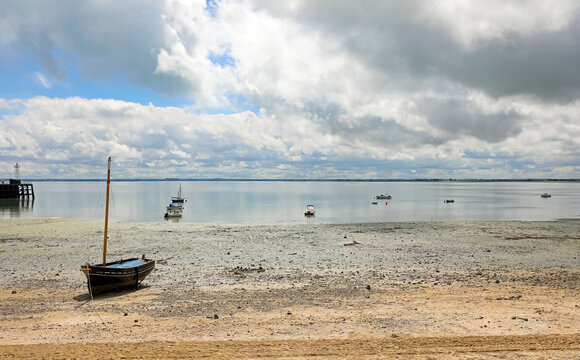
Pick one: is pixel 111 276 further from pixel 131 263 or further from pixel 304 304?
pixel 304 304

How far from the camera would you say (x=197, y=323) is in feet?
38.0

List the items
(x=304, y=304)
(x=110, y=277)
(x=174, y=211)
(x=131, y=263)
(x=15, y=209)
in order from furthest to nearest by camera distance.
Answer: (x=15, y=209), (x=174, y=211), (x=131, y=263), (x=110, y=277), (x=304, y=304)

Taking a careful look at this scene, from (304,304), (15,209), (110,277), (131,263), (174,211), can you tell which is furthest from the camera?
(15,209)

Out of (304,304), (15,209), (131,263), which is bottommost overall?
(304,304)

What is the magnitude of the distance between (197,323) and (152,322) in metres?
1.45

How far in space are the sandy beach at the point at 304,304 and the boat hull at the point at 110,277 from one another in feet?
2.25

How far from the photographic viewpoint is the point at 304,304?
1357cm

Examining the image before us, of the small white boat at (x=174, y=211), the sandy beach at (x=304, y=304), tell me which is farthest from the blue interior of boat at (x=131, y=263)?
the small white boat at (x=174, y=211)

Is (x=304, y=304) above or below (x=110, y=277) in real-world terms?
below

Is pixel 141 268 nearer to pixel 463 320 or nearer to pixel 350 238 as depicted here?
pixel 463 320

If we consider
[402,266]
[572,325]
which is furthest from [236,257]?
[572,325]

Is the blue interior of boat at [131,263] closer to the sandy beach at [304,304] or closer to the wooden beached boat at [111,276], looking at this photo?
the wooden beached boat at [111,276]

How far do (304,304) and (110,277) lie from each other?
8102mm

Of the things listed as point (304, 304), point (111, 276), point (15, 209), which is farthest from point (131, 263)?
point (15, 209)
